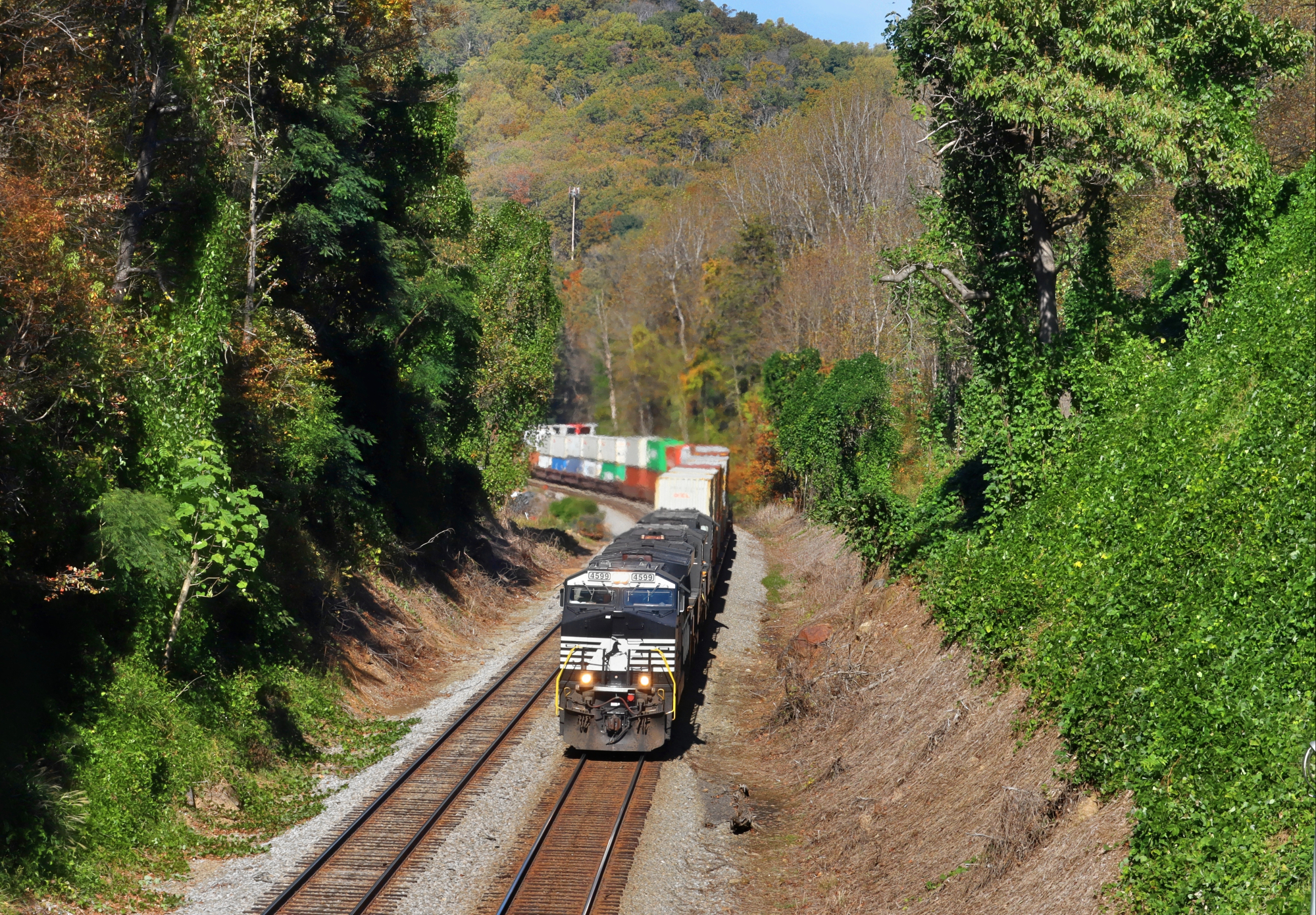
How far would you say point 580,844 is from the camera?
49.8ft

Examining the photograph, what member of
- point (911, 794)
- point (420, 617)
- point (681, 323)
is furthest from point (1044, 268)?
point (681, 323)

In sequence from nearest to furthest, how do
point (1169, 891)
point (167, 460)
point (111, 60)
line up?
point (1169, 891) → point (167, 460) → point (111, 60)

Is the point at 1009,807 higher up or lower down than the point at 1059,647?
lower down

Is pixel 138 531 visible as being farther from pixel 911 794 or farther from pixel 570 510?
pixel 570 510

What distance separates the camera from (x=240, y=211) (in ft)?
64.1

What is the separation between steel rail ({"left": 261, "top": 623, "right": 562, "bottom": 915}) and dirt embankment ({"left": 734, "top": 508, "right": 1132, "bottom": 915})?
572 centimetres

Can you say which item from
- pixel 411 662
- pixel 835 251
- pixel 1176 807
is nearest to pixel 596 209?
pixel 835 251

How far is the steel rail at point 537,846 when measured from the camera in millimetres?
13188

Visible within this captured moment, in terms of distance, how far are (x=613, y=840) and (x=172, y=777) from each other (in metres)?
6.59

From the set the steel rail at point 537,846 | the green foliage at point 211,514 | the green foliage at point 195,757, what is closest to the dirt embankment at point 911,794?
the steel rail at point 537,846

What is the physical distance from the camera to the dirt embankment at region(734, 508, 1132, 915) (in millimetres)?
11523

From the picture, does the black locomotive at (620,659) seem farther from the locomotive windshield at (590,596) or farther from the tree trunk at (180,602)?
the tree trunk at (180,602)

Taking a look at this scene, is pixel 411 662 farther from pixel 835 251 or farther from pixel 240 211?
pixel 835 251

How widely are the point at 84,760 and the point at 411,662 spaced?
12282 mm
